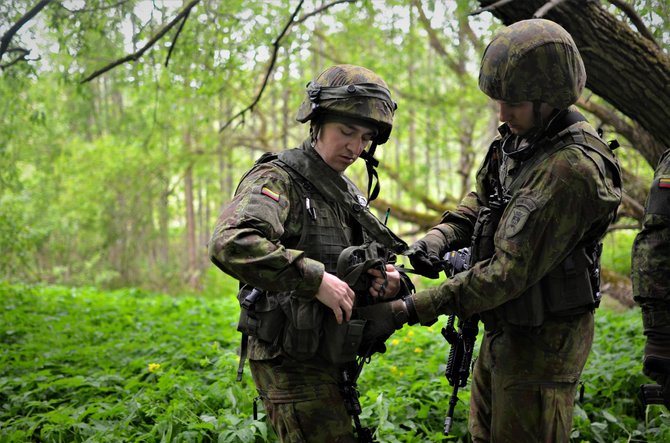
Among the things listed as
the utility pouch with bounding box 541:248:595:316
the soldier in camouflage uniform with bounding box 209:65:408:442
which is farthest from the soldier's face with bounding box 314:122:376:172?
the utility pouch with bounding box 541:248:595:316

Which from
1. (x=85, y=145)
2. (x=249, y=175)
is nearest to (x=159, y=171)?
(x=85, y=145)

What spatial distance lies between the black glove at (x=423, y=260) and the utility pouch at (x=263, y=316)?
0.70 meters

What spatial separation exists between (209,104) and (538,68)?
10947mm

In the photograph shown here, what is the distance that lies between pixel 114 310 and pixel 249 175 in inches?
265

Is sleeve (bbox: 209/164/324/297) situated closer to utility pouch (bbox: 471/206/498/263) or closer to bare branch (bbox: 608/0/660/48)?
utility pouch (bbox: 471/206/498/263)

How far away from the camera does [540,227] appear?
2.56m

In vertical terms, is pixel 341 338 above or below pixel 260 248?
below

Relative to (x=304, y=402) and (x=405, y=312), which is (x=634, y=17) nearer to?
(x=405, y=312)

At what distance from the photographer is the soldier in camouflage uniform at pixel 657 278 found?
3012 mm

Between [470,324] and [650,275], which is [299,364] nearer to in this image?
[470,324]

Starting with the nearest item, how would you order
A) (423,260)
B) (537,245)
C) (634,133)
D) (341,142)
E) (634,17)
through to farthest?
(537,245) → (341,142) → (423,260) → (634,17) → (634,133)

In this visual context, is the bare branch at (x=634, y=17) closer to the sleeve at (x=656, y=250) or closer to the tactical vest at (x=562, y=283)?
the sleeve at (x=656, y=250)

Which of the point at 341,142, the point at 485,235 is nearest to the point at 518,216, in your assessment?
the point at 485,235

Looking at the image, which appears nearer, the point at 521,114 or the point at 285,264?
the point at 285,264
